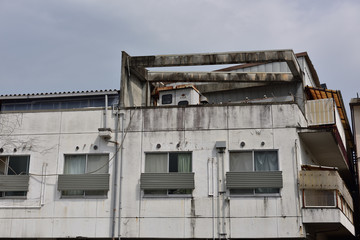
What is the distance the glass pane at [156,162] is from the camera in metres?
20.8

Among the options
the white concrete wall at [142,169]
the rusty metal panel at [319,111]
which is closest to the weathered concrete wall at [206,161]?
the white concrete wall at [142,169]

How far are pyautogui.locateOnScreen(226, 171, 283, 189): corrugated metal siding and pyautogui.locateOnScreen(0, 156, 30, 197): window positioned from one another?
9383 mm

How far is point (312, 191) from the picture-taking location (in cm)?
1941

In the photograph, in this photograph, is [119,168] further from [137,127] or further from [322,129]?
[322,129]

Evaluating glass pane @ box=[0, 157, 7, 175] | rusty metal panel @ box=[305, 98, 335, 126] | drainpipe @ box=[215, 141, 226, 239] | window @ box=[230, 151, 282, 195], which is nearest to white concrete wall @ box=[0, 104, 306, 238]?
drainpipe @ box=[215, 141, 226, 239]

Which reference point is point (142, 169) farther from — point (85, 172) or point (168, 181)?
point (85, 172)

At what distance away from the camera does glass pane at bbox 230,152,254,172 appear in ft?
66.3

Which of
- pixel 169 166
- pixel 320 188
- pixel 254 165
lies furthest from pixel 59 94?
pixel 320 188

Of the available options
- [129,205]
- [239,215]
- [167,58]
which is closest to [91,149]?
[129,205]

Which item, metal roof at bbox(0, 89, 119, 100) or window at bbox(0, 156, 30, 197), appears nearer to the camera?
window at bbox(0, 156, 30, 197)

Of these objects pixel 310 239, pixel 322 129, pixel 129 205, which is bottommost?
pixel 310 239

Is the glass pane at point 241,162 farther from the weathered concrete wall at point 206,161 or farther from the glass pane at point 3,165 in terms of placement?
the glass pane at point 3,165

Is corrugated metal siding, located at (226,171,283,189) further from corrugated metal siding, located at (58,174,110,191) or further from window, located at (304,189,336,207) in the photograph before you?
corrugated metal siding, located at (58,174,110,191)

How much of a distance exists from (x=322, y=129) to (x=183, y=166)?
626cm
